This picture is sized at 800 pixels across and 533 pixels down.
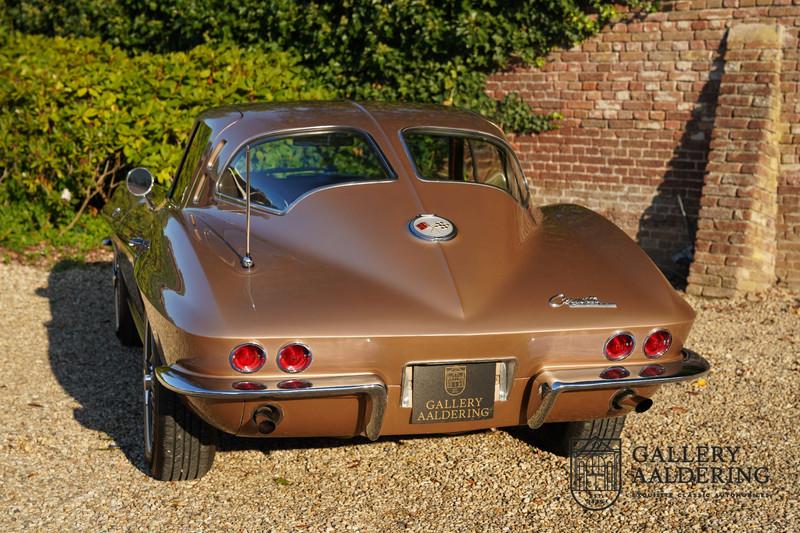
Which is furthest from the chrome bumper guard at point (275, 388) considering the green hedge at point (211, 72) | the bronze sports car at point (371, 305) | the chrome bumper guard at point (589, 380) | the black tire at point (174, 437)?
the green hedge at point (211, 72)

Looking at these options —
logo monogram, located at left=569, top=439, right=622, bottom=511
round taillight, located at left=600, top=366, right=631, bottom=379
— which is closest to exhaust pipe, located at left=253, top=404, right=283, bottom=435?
round taillight, located at left=600, top=366, right=631, bottom=379

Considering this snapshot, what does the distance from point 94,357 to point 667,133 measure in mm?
5351

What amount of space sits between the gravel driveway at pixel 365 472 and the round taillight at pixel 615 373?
0.61 m

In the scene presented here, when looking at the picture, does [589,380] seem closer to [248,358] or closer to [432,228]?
[432,228]

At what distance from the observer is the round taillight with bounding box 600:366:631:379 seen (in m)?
3.73

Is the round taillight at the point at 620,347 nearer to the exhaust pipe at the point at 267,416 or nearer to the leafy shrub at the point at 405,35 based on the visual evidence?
the exhaust pipe at the point at 267,416

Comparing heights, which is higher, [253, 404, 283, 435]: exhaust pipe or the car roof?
the car roof

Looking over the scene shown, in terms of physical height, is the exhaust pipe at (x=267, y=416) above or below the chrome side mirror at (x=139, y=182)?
below

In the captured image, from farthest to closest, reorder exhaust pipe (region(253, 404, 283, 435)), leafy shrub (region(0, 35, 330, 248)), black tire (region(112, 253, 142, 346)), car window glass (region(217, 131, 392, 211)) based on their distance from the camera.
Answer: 1. leafy shrub (region(0, 35, 330, 248))
2. black tire (region(112, 253, 142, 346))
3. car window glass (region(217, 131, 392, 211))
4. exhaust pipe (region(253, 404, 283, 435))

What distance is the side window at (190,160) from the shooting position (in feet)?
15.8

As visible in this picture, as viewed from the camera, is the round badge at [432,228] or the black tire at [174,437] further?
the round badge at [432,228]

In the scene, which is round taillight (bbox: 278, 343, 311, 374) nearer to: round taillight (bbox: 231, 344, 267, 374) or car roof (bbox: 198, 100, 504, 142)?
round taillight (bbox: 231, 344, 267, 374)

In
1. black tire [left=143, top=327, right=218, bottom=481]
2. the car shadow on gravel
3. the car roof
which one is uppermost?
the car roof

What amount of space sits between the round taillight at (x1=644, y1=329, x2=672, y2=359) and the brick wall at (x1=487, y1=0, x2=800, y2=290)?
4.22m
